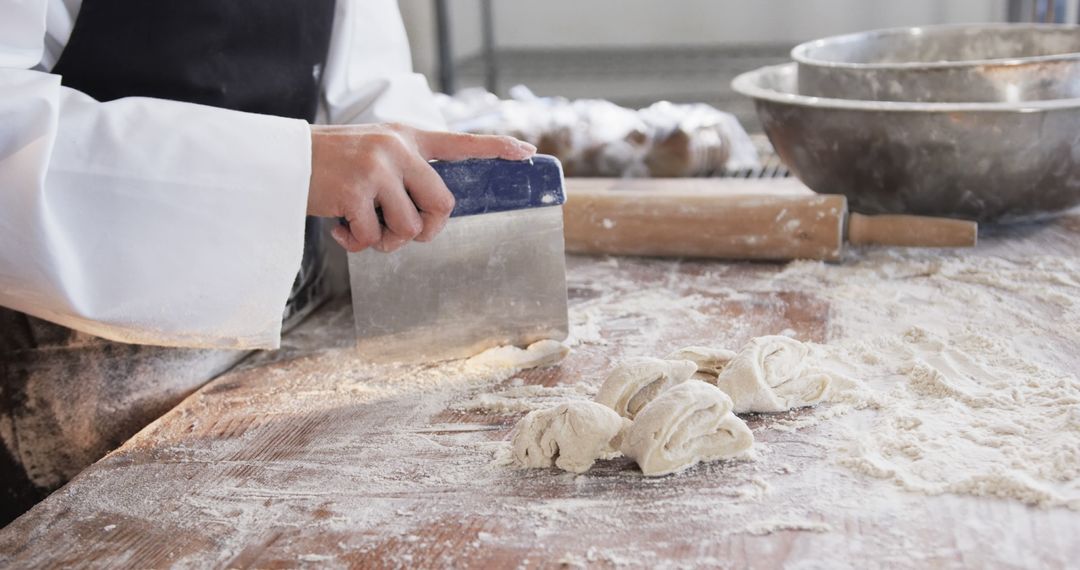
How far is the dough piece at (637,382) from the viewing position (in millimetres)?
1031

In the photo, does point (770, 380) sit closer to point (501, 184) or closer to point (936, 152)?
point (501, 184)

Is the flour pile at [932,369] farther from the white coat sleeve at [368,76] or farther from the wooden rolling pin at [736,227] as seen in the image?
the white coat sleeve at [368,76]

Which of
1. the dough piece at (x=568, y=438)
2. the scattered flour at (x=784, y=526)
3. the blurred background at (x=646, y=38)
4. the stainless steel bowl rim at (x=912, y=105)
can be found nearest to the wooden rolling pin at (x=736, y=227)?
the stainless steel bowl rim at (x=912, y=105)

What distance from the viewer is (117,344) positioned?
1211 mm

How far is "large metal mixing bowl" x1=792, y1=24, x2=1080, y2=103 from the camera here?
1.51m

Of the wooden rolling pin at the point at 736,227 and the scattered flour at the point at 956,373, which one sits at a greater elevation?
the wooden rolling pin at the point at 736,227

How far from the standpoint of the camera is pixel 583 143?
2.10m

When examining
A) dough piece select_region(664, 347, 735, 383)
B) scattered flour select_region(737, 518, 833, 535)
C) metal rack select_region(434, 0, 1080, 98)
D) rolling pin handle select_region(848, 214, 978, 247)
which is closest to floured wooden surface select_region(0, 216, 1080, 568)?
scattered flour select_region(737, 518, 833, 535)

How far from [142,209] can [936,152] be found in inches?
43.1

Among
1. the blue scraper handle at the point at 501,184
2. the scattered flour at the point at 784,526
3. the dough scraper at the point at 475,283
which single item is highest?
the blue scraper handle at the point at 501,184

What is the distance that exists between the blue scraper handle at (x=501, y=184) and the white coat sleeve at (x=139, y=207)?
6.9 inches

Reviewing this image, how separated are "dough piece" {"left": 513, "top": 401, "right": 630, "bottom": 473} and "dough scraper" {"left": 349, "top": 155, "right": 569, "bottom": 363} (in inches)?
11.0

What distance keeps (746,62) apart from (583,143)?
199cm

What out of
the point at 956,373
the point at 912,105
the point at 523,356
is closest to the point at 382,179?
the point at 523,356
